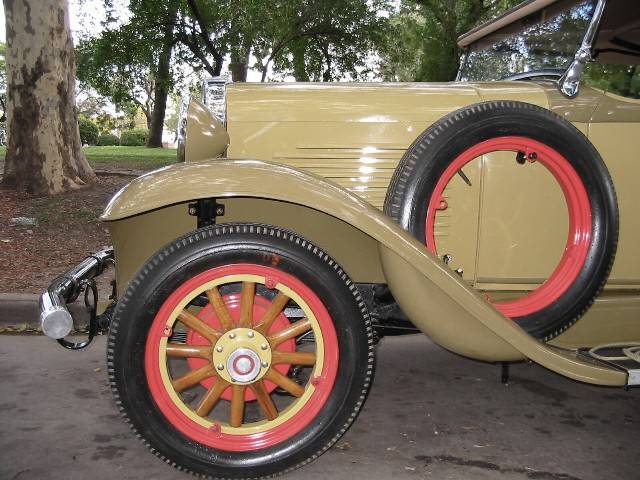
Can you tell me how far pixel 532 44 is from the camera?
318 centimetres

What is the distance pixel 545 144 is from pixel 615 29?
1.17 m

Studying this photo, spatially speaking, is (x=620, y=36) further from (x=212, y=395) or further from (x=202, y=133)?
(x=212, y=395)

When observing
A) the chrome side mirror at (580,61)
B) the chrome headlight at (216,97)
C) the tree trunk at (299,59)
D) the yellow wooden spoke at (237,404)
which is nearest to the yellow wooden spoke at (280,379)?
the yellow wooden spoke at (237,404)

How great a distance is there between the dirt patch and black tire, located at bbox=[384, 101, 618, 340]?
3.20 metres

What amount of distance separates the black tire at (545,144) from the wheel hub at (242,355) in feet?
2.27

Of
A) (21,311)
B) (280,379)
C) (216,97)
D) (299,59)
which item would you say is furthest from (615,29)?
(299,59)

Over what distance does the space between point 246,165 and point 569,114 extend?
1.47 meters

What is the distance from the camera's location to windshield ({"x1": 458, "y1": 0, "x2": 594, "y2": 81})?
9.39 feet

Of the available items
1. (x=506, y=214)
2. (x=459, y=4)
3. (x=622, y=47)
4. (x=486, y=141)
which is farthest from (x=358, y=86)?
(x=459, y=4)

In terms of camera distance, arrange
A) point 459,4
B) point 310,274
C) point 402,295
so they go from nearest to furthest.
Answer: point 310,274 → point 402,295 → point 459,4

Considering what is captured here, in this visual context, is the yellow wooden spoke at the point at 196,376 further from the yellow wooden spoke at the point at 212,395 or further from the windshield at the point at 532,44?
the windshield at the point at 532,44

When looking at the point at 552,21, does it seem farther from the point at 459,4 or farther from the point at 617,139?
the point at 459,4

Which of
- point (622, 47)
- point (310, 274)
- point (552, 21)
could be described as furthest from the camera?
point (622, 47)

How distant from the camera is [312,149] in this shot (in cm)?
270
